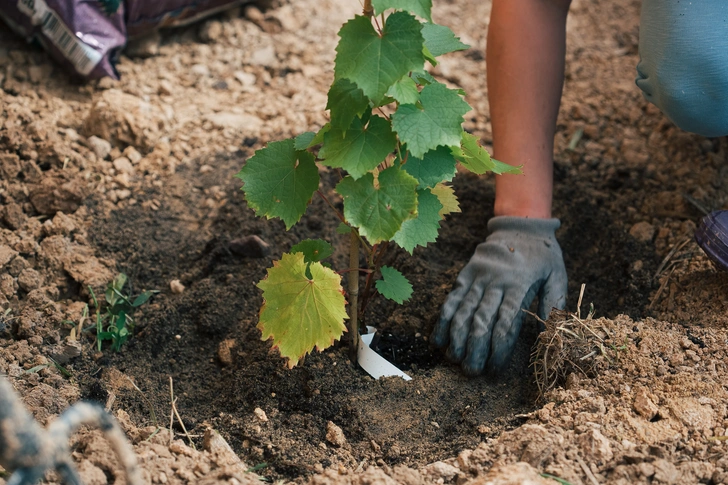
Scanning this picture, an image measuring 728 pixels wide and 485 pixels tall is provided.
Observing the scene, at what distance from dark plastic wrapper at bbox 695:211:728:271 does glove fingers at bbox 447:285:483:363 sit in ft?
2.08

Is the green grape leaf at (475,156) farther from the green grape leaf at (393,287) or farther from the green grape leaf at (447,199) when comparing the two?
the green grape leaf at (393,287)

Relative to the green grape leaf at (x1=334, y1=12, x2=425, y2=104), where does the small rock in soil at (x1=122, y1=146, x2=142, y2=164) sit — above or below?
below

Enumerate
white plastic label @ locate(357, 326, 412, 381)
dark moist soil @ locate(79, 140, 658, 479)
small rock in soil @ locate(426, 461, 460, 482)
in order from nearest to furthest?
small rock in soil @ locate(426, 461, 460, 482) → dark moist soil @ locate(79, 140, 658, 479) → white plastic label @ locate(357, 326, 412, 381)

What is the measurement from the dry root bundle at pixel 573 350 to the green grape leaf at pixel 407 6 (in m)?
0.88

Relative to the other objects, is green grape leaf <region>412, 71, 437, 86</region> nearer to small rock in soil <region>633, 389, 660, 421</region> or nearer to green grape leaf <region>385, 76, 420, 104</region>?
green grape leaf <region>385, 76, 420, 104</region>

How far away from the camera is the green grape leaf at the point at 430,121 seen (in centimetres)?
134

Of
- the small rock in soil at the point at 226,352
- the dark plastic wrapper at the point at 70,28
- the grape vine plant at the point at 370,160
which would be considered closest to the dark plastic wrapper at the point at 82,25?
the dark plastic wrapper at the point at 70,28

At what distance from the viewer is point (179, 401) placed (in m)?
1.78

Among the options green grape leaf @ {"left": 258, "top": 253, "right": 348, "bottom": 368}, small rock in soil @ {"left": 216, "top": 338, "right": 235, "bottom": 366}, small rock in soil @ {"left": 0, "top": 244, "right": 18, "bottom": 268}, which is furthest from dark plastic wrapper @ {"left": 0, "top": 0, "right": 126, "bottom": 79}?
green grape leaf @ {"left": 258, "top": 253, "right": 348, "bottom": 368}

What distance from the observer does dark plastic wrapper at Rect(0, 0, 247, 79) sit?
8.28 ft

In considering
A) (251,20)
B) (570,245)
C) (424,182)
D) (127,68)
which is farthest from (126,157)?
(570,245)

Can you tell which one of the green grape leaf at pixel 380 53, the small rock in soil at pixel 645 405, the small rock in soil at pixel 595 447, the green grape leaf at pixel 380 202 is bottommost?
the small rock in soil at pixel 595 447

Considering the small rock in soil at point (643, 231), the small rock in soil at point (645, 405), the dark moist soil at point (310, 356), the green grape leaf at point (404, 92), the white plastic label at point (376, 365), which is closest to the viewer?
the green grape leaf at point (404, 92)

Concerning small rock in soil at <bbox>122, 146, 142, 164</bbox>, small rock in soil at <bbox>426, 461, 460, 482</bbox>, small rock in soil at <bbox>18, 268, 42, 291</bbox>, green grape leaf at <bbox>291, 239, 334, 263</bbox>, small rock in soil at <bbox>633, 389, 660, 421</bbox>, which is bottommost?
small rock in soil at <bbox>18, 268, 42, 291</bbox>
